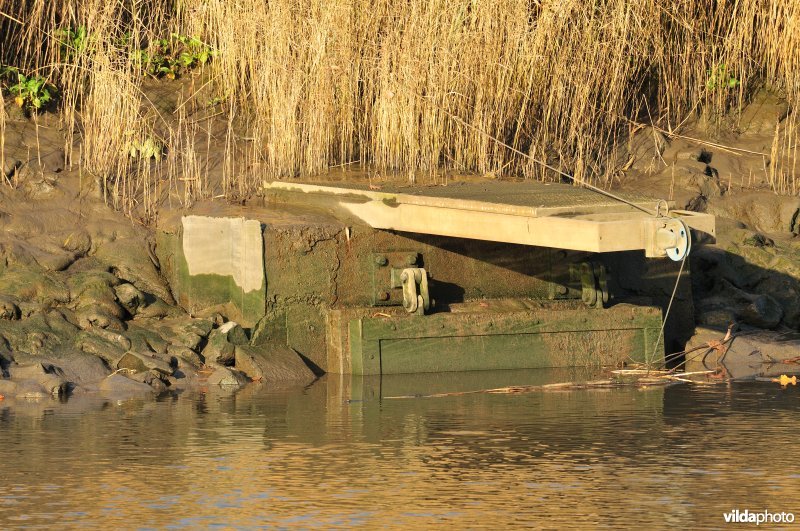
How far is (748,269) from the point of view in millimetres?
12391

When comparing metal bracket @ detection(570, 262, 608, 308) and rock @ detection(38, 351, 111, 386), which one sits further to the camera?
metal bracket @ detection(570, 262, 608, 308)

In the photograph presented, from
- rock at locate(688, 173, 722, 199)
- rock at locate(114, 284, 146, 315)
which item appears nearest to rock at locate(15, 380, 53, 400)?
rock at locate(114, 284, 146, 315)

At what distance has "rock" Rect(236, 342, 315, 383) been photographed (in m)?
10.2

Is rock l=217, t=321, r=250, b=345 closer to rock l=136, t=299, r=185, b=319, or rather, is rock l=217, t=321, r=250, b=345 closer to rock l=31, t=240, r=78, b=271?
rock l=136, t=299, r=185, b=319

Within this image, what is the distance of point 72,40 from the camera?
45.3 ft

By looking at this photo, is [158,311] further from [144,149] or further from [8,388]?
[144,149]

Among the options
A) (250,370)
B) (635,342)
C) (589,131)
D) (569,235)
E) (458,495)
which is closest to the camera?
(458,495)

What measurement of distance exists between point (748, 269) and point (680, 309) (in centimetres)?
108

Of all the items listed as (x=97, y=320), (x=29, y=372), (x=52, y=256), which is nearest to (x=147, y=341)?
(x=97, y=320)

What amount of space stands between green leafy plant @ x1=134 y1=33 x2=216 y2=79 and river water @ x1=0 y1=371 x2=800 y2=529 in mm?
5124

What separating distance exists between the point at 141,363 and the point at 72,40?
15.5ft

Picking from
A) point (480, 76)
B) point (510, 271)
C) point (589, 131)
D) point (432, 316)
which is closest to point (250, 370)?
point (432, 316)

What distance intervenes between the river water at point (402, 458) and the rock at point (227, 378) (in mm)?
361

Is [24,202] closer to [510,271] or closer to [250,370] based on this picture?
[250,370]
